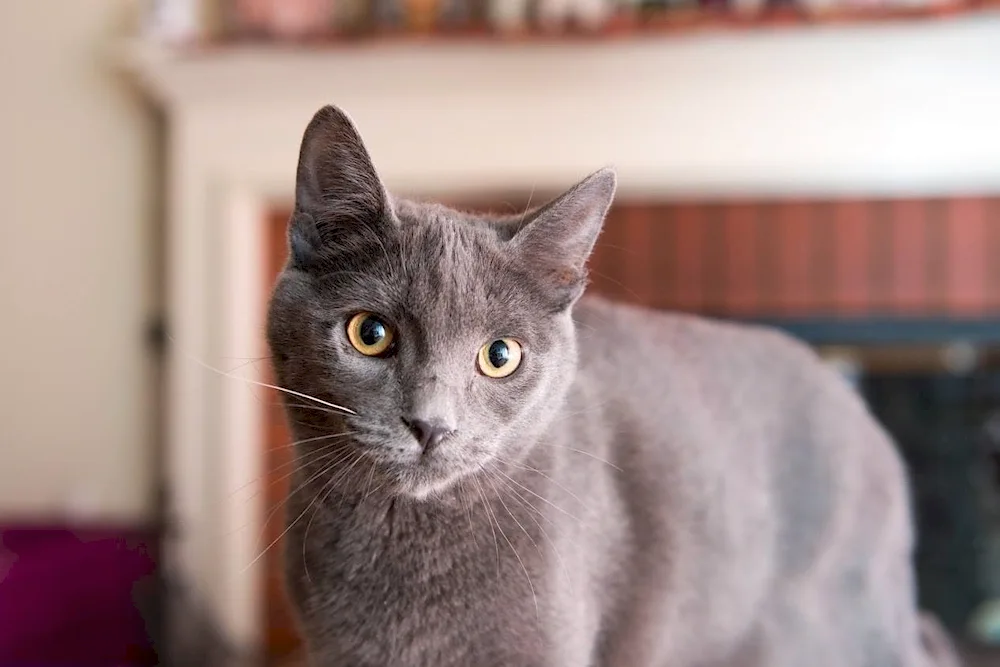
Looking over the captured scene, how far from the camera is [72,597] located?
1906mm

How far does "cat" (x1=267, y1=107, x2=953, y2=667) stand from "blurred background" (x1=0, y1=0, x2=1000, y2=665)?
3.17ft

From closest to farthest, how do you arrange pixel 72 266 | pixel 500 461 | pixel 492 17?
pixel 500 461, pixel 492 17, pixel 72 266

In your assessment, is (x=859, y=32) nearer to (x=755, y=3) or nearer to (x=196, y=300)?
(x=755, y=3)

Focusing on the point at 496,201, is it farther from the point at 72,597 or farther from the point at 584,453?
the point at 584,453

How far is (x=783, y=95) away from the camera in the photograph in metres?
2.05

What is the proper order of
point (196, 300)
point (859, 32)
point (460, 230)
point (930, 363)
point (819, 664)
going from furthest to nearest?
point (196, 300), point (930, 363), point (859, 32), point (819, 664), point (460, 230)

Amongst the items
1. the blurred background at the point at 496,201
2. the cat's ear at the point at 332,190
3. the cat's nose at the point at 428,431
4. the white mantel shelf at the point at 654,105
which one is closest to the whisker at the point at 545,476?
the cat's nose at the point at 428,431

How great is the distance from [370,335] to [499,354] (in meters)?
0.12

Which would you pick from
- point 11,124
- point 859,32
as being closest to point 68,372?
point 11,124

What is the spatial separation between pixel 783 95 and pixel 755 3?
0.23m

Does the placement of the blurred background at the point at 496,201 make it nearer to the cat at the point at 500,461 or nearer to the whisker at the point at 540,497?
the cat at the point at 500,461

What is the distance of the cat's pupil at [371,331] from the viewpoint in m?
0.73

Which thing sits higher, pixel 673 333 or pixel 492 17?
pixel 492 17

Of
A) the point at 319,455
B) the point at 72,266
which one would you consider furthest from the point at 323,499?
the point at 72,266
